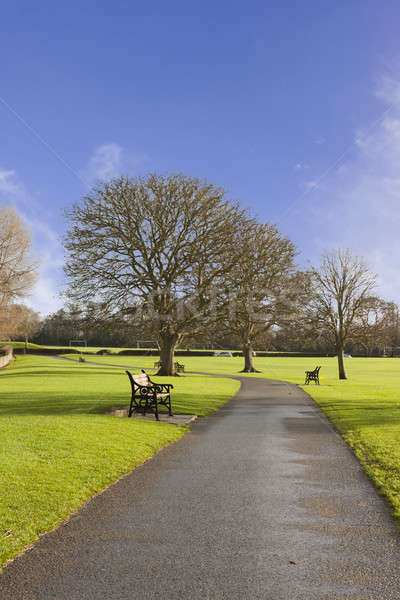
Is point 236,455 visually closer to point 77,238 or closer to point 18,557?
point 18,557

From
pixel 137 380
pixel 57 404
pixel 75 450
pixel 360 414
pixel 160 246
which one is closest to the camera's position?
pixel 75 450

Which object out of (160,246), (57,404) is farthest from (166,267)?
(57,404)

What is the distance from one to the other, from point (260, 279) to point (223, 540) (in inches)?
Answer: 1330

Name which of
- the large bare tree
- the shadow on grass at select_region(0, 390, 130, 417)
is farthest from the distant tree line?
the shadow on grass at select_region(0, 390, 130, 417)

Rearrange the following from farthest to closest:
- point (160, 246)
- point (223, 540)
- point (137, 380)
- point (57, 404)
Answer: point (160, 246) → point (57, 404) → point (137, 380) → point (223, 540)

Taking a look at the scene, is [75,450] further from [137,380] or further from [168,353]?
[168,353]

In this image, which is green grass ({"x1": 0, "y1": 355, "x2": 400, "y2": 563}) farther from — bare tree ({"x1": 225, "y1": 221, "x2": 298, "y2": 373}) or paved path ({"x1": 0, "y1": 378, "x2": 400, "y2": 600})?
bare tree ({"x1": 225, "y1": 221, "x2": 298, "y2": 373})

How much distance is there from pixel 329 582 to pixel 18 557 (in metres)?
2.73

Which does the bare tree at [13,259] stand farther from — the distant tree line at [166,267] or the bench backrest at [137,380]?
the bench backrest at [137,380]

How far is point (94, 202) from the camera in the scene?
114 ft

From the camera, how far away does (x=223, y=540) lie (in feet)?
15.7

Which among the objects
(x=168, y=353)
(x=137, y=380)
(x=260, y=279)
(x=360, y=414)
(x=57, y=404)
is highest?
(x=260, y=279)

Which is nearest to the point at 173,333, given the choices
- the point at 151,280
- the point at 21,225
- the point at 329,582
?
the point at 151,280

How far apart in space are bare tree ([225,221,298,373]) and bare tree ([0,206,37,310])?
74.7 ft
